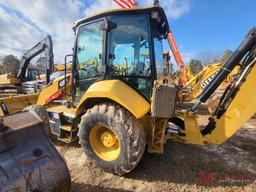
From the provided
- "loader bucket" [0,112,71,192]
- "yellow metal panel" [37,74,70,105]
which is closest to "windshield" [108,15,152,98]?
"loader bucket" [0,112,71,192]

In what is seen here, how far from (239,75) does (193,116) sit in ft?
3.00

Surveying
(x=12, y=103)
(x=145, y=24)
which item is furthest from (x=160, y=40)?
(x=12, y=103)

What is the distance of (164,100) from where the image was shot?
2.73m

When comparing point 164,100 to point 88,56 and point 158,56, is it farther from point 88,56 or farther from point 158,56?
point 88,56

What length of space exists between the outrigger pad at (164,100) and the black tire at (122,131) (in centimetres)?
40

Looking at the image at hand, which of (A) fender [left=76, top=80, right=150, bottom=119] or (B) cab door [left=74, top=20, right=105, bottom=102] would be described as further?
(B) cab door [left=74, top=20, right=105, bottom=102]

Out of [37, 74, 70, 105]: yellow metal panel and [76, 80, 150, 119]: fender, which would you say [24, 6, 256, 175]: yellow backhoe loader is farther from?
[37, 74, 70, 105]: yellow metal panel

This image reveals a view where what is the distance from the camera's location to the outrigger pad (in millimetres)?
2715

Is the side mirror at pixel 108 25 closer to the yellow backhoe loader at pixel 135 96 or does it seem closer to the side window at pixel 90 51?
the yellow backhoe loader at pixel 135 96

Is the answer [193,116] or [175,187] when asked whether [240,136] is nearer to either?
[193,116]

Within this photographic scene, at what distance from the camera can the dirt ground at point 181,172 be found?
2.89 meters

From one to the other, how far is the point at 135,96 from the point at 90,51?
1343 mm

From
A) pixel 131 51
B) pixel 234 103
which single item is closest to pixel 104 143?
pixel 131 51

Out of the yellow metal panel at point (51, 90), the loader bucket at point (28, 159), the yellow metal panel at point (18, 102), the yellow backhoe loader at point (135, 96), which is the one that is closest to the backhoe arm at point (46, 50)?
the yellow metal panel at point (18, 102)
